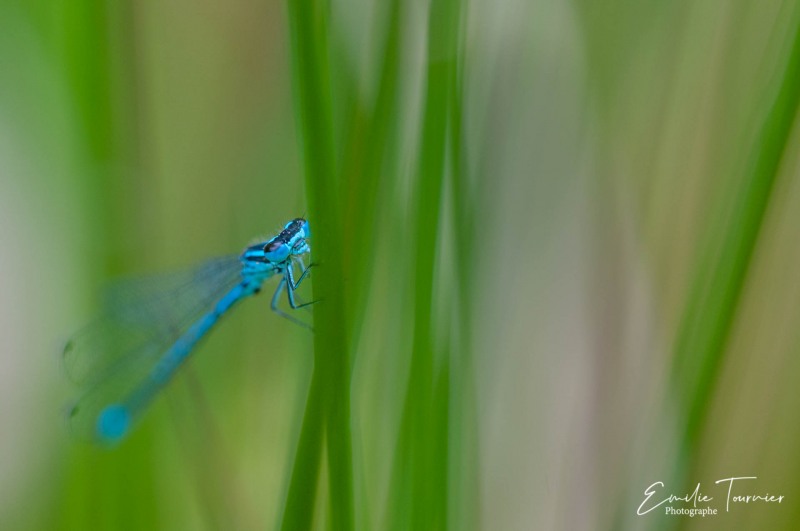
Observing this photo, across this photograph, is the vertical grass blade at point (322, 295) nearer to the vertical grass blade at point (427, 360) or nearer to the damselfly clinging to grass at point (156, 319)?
the vertical grass blade at point (427, 360)

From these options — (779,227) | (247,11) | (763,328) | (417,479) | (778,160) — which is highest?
(247,11)

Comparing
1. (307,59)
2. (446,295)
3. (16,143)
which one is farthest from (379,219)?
(16,143)

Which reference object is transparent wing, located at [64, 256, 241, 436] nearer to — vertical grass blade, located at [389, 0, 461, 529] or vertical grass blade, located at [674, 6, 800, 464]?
vertical grass blade, located at [389, 0, 461, 529]

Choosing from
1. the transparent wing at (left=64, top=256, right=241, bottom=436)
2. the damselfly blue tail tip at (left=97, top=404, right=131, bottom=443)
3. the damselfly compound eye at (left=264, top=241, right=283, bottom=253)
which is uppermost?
the damselfly compound eye at (left=264, top=241, right=283, bottom=253)

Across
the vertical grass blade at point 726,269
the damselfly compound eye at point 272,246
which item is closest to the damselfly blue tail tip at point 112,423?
the damselfly compound eye at point 272,246

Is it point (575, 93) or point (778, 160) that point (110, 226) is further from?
point (778, 160)

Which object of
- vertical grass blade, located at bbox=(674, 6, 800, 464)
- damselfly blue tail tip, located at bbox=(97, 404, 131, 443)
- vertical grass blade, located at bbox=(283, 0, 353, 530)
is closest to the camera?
vertical grass blade, located at bbox=(283, 0, 353, 530)

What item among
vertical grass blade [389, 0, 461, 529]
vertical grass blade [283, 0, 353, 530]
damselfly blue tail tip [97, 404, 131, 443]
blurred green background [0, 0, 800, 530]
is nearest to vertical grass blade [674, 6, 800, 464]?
blurred green background [0, 0, 800, 530]
